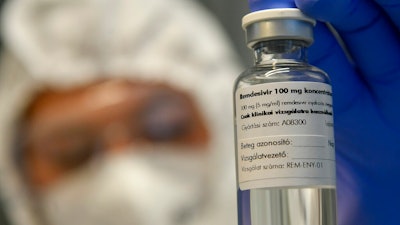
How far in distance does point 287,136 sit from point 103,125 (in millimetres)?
868

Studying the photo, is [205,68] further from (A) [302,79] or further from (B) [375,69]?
(A) [302,79]

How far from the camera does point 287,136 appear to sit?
54 centimetres

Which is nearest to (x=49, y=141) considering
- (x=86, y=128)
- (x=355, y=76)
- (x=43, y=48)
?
(x=86, y=128)

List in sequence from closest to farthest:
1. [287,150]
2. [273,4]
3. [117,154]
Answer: [287,150] → [273,4] → [117,154]

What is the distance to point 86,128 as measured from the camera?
1375mm

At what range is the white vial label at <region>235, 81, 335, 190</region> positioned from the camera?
1.77 feet

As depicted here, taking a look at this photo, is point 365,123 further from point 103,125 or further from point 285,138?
point 103,125

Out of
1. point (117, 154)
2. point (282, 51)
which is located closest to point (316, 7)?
point (282, 51)

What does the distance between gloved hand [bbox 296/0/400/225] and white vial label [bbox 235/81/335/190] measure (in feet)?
0.45

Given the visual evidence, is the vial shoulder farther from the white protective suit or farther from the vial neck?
the white protective suit

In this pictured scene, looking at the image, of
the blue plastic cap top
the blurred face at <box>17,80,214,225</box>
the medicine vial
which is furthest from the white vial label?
the blurred face at <box>17,80,214,225</box>

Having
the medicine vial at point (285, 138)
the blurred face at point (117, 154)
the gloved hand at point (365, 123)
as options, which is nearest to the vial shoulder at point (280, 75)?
the medicine vial at point (285, 138)

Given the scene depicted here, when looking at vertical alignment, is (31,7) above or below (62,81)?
above

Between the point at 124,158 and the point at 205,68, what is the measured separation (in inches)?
10.2
